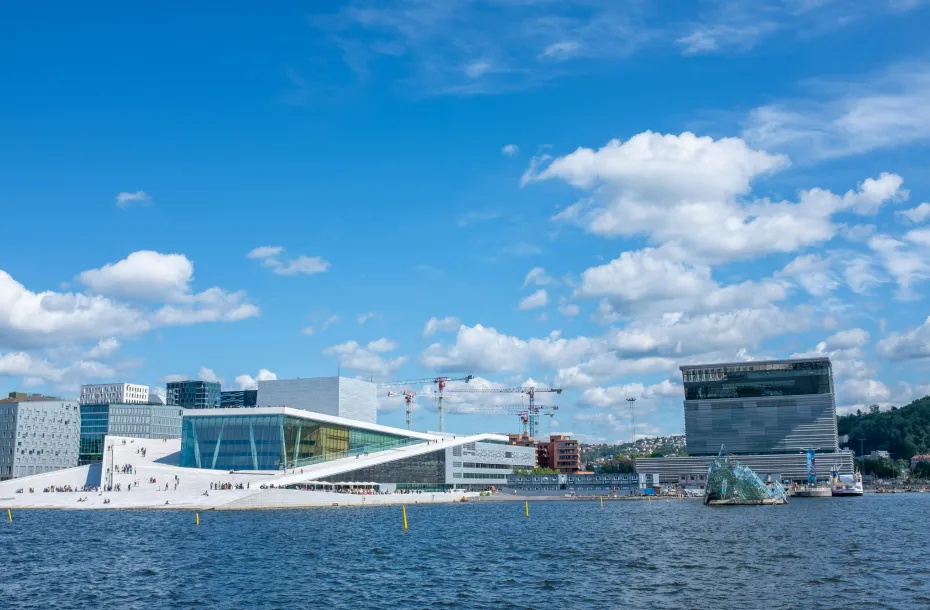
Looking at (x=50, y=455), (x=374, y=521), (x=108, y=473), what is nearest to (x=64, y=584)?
(x=374, y=521)

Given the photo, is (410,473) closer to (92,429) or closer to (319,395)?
(319,395)

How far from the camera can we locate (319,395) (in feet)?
526

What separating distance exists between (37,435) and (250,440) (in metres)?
75.6

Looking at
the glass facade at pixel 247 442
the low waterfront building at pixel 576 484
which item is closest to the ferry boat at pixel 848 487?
the low waterfront building at pixel 576 484

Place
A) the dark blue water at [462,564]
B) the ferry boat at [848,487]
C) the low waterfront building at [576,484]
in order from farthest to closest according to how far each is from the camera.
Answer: the low waterfront building at [576,484] < the ferry boat at [848,487] < the dark blue water at [462,564]

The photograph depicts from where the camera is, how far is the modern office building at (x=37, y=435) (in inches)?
6801

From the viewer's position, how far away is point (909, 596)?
37156 mm

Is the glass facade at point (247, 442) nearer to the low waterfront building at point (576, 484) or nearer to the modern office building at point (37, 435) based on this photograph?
the low waterfront building at point (576, 484)

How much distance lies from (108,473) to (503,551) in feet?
277

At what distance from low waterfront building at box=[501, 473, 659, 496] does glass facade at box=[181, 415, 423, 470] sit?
207 feet

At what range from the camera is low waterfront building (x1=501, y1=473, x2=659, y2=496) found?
607ft

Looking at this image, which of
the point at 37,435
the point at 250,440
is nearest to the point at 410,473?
the point at 250,440

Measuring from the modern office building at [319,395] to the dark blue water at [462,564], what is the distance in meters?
77.0

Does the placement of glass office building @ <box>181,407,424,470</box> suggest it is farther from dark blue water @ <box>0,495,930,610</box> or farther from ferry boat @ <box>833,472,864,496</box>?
ferry boat @ <box>833,472,864,496</box>
